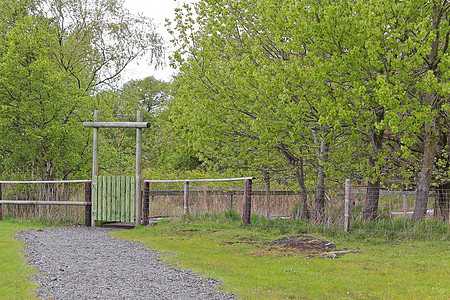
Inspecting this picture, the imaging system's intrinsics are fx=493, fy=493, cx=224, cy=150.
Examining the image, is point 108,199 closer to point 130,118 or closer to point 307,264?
point 307,264

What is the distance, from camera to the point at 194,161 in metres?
42.1

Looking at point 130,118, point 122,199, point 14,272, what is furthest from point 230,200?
point 130,118

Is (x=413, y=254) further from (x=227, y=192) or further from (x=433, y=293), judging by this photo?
(x=227, y=192)

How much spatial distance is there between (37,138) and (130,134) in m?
33.3

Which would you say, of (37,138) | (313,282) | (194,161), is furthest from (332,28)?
(194,161)

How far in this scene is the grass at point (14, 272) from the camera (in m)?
6.55

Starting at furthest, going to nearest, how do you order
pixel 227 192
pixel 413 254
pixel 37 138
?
pixel 37 138
pixel 227 192
pixel 413 254

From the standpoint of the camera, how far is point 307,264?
9.00 m

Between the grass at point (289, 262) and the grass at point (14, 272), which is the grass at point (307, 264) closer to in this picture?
the grass at point (289, 262)

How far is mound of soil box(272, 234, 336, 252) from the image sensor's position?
10.6 meters

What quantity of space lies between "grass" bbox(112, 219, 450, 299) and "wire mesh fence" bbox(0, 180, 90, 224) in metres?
4.01

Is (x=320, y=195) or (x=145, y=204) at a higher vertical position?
(x=320, y=195)

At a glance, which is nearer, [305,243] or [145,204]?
[305,243]

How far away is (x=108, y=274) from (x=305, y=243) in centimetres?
481
